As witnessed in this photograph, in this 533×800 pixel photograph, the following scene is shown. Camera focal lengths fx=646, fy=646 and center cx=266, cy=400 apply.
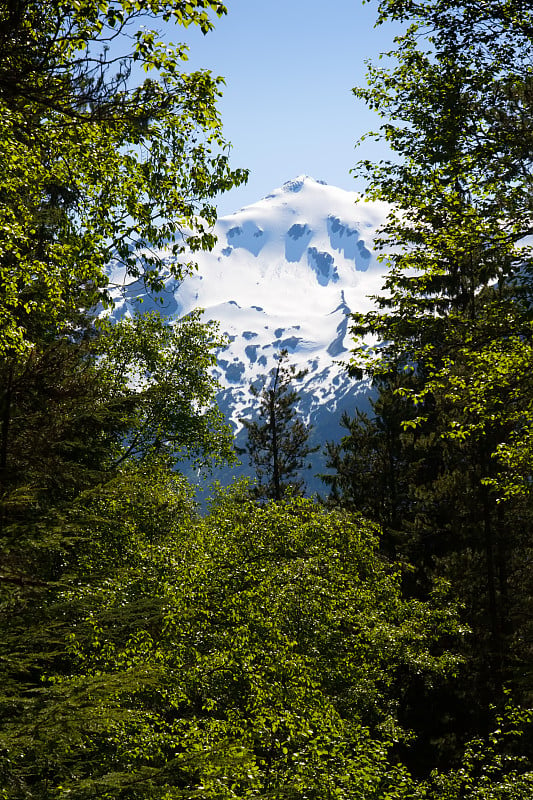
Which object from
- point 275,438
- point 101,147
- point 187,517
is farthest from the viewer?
point 275,438

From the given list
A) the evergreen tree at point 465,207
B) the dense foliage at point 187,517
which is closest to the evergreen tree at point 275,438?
the dense foliage at point 187,517

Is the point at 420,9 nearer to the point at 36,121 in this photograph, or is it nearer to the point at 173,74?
the point at 173,74

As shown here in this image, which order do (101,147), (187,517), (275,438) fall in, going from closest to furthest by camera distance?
1. (101,147)
2. (187,517)
3. (275,438)

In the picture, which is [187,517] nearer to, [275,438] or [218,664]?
[218,664]

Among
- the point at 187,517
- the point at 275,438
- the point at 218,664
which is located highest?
the point at 275,438

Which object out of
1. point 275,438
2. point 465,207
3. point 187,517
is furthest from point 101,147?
point 275,438

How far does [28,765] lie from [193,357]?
26950mm

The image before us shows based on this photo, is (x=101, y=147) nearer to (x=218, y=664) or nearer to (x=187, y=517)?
(x=218, y=664)

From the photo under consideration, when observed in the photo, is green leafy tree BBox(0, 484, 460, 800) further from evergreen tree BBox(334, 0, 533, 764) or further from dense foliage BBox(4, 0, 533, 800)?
evergreen tree BBox(334, 0, 533, 764)

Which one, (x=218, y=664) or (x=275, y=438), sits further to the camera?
(x=275, y=438)

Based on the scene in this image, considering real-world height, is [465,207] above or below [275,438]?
below

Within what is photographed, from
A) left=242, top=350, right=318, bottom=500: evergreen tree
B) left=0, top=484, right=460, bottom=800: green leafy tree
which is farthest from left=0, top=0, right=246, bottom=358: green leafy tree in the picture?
left=242, top=350, right=318, bottom=500: evergreen tree

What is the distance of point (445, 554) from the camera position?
25.7 metres

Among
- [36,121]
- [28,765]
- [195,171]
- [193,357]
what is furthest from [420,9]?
[193,357]
